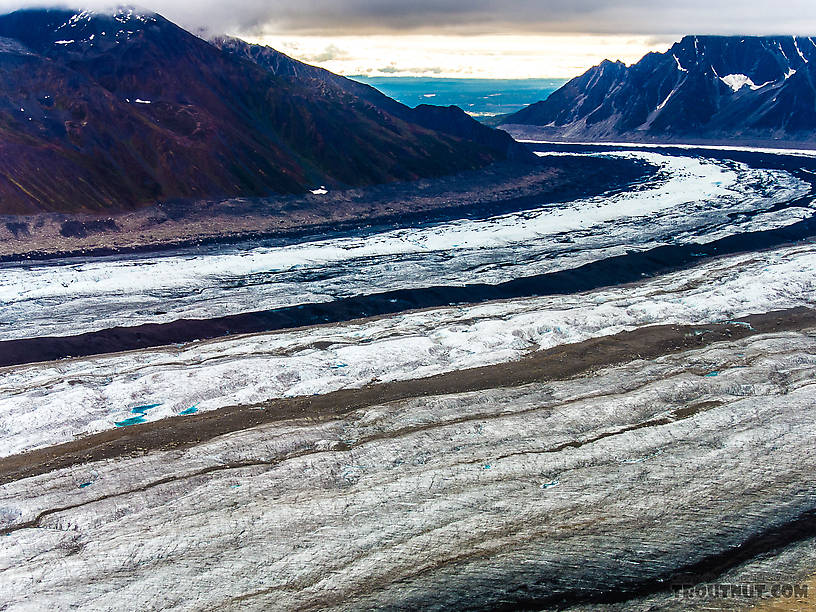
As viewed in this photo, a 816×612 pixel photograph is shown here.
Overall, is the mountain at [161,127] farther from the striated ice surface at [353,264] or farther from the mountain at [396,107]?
the striated ice surface at [353,264]

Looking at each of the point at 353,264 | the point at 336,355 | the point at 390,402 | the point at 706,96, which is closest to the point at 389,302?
the point at 353,264

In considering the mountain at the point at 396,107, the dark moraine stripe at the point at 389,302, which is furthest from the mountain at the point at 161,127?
the dark moraine stripe at the point at 389,302

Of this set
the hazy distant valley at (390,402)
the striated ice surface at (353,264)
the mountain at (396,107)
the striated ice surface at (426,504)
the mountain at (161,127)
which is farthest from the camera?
the mountain at (396,107)

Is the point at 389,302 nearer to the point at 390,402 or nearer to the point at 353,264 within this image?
the point at 353,264

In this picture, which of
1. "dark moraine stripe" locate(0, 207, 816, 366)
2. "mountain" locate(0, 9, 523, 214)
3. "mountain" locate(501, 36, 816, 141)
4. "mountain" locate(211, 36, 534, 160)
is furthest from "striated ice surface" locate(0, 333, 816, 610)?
"mountain" locate(501, 36, 816, 141)

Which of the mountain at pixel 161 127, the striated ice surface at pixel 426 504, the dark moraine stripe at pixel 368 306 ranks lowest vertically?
the striated ice surface at pixel 426 504

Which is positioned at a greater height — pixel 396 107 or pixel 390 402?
pixel 396 107
